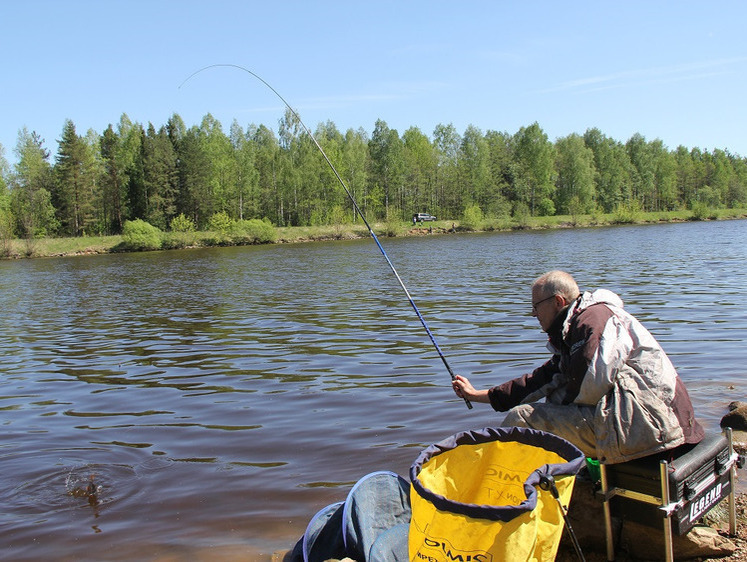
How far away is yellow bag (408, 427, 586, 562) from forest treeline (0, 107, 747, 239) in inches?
2686

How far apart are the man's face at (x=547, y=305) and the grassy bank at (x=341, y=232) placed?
66133 mm

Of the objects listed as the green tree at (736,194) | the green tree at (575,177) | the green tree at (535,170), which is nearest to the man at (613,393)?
the green tree at (575,177)

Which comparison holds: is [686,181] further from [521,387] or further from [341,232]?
[521,387]

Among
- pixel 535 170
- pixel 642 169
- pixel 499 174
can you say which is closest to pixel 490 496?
pixel 499 174

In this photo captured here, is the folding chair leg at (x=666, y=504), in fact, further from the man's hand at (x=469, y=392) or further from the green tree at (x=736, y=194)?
the green tree at (x=736, y=194)

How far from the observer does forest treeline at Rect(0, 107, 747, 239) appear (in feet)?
246

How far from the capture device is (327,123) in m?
95.6

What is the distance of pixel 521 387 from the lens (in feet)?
14.3

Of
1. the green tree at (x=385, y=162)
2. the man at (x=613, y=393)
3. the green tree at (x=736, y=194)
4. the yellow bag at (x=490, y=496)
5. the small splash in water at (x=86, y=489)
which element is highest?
the green tree at (x=385, y=162)

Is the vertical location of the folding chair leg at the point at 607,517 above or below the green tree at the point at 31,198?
below

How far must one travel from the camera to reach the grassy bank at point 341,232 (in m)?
63.4

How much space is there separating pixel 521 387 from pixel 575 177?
9567 cm

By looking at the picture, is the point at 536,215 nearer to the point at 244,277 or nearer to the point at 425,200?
the point at 425,200

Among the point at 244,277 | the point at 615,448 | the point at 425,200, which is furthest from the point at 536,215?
the point at 615,448
